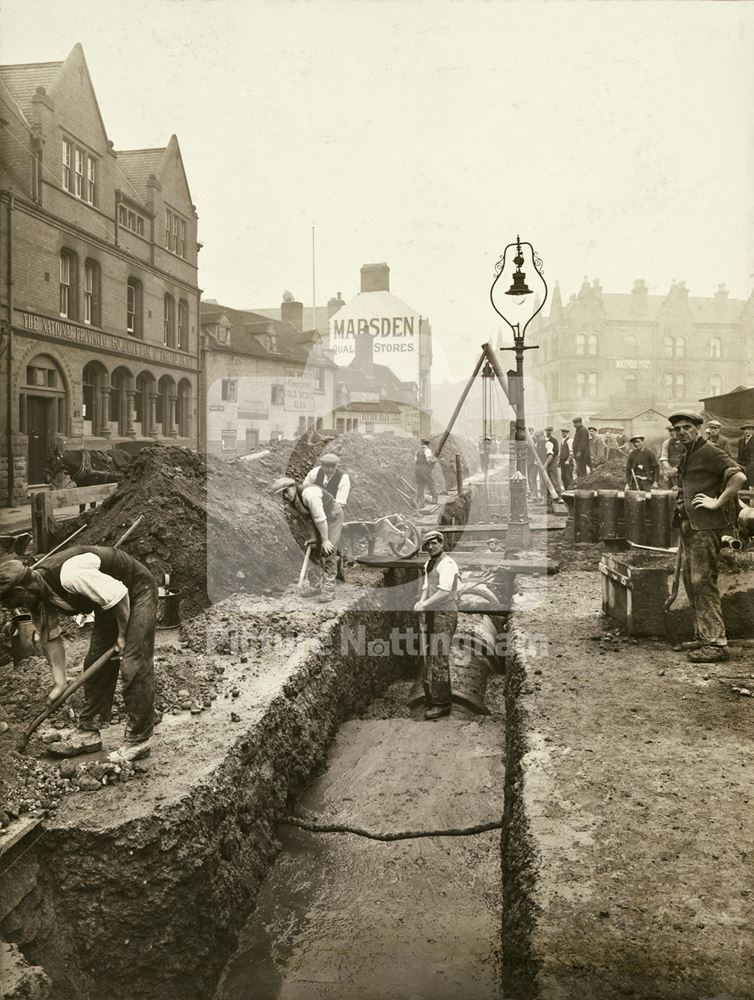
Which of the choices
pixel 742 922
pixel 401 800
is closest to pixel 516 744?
pixel 401 800

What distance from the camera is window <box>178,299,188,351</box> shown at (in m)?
7.64

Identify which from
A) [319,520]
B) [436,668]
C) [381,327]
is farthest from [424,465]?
[436,668]

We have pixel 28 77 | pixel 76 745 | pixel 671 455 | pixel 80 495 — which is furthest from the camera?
pixel 671 455

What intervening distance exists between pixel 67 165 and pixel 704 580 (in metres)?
7.23

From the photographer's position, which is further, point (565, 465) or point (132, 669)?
point (565, 465)

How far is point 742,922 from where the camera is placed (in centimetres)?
285

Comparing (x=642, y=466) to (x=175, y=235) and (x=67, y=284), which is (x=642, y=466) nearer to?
(x=175, y=235)

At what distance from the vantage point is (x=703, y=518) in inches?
246

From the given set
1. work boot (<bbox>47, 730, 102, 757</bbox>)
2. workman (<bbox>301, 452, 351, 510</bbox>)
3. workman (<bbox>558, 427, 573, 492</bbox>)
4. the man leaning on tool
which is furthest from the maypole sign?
work boot (<bbox>47, 730, 102, 757</bbox>)

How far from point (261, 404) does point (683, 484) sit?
1719 centimetres

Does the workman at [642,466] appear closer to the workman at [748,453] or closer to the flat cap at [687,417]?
the workman at [748,453]

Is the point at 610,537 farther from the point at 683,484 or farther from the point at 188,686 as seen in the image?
the point at 188,686

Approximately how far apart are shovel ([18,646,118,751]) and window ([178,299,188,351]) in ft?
13.6

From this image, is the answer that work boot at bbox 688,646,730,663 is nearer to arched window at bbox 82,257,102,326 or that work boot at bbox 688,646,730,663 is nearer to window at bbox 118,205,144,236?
arched window at bbox 82,257,102,326
